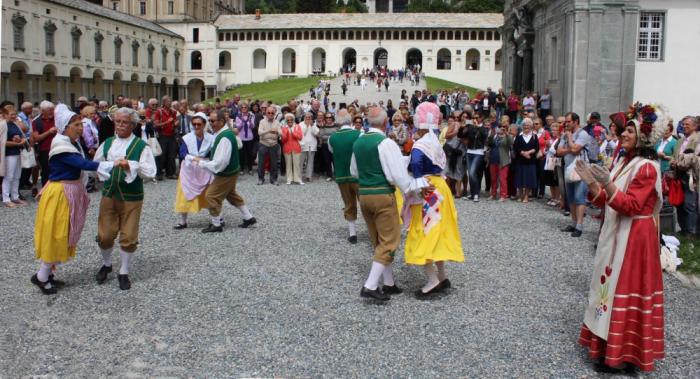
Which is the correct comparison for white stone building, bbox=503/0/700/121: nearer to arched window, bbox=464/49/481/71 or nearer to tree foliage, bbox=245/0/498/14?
arched window, bbox=464/49/481/71

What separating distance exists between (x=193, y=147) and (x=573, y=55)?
1632 cm

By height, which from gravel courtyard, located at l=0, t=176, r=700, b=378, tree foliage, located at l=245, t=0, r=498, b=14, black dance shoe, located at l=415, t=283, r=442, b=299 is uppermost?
tree foliage, located at l=245, t=0, r=498, b=14

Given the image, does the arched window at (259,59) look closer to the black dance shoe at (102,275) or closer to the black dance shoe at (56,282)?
the black dance shoe at (102,275)

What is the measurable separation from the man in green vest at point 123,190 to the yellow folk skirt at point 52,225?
0.39m

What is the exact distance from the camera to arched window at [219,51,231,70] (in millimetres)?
78875

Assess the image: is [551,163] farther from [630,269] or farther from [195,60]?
[195,60]

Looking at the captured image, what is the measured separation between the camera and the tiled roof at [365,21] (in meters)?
73.6

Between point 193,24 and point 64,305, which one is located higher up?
point 193,24

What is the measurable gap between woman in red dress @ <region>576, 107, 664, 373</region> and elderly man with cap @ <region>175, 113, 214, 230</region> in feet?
20.0

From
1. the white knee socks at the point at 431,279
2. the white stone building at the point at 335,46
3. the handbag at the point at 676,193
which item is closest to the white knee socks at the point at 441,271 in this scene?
the white knee socks at the point at 431,279

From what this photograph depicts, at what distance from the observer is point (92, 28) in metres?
56.9

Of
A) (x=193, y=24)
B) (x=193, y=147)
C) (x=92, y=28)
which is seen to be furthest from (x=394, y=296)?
(x=193, y=24)

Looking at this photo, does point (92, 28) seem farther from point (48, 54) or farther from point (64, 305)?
point (64, 305)

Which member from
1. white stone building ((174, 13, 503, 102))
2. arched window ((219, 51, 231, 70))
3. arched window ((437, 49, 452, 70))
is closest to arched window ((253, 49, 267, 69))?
white stone building ((174, 13, 503, 102))
